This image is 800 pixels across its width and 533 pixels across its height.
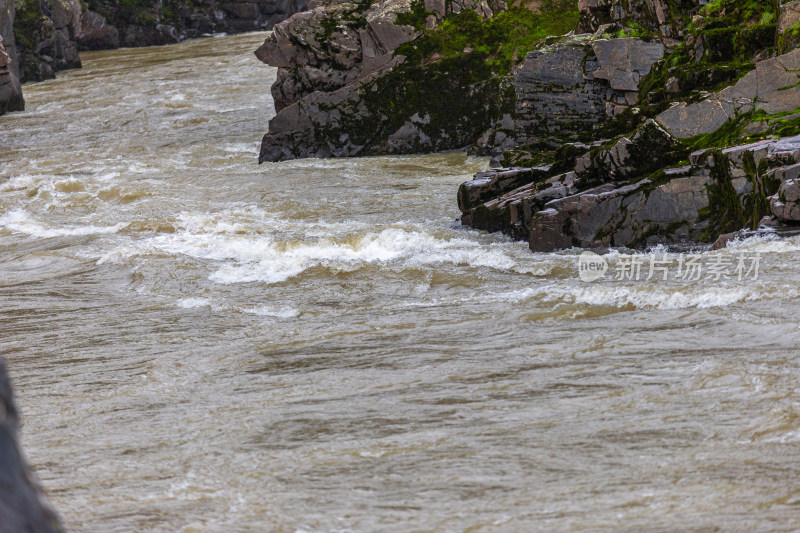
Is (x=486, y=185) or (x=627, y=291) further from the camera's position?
(x=486, y=185)

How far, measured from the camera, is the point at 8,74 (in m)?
22.8

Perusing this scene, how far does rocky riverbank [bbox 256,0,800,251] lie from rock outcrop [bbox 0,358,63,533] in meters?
7.14

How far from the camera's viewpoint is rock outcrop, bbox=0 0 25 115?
22797 mm

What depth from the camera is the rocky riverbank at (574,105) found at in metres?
8.46

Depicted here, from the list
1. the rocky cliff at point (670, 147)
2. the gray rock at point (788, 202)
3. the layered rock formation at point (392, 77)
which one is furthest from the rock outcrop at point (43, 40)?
the gray rock at point (788, 202)

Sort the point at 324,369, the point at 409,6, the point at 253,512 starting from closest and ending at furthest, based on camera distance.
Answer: the point at 253,512, the point at 324,369, the point at 409,6

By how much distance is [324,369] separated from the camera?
19.6ft

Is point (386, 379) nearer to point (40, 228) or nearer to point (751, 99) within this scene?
point (751, 99)

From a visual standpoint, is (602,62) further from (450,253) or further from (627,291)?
(627,291)

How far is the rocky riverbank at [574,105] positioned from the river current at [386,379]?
634mm

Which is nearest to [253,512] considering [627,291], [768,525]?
[768,525]

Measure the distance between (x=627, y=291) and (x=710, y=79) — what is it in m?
4.00

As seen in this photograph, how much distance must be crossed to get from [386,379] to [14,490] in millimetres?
3769

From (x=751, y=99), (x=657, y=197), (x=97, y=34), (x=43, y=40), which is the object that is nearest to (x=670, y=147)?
(x=657, y=197)
